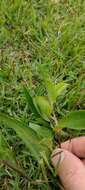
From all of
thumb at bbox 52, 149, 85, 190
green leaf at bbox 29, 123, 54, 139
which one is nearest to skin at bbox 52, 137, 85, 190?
thumb at bbox 52, 149, 85, 190

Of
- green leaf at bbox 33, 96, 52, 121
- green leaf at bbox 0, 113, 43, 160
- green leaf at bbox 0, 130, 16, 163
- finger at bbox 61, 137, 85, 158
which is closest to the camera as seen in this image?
green leaf at bbox 0, 113, 43, 160

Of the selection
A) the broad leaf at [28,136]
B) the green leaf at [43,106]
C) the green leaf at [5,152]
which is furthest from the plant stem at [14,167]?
the green leaf at [43,106]

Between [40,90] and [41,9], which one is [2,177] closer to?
[40,90]

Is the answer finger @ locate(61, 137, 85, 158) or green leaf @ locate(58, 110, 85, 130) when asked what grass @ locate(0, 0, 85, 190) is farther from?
green leaf @ locate(58, 110, 85, 130)

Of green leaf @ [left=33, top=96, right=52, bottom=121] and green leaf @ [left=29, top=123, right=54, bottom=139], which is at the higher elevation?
green leaf @ [left=33, top=96, right=52, bottom=121]

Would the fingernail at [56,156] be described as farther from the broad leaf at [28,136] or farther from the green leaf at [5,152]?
the green leaf at [5,152]

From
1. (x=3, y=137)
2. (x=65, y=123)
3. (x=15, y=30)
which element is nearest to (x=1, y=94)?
(x=3, y=137)

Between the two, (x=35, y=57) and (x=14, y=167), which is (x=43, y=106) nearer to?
(x=14, y=167)
